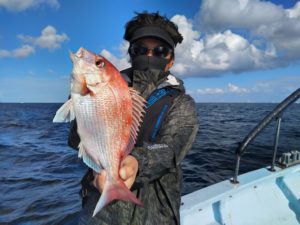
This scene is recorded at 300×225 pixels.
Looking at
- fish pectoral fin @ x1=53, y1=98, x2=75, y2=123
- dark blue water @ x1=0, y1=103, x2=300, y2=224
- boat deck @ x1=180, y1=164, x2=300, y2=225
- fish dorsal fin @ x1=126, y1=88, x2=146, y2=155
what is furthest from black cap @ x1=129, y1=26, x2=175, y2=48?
dark blue water @ x1=0, y1=103, x2=300, y2=224

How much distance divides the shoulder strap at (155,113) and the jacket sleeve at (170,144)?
1.5 inches

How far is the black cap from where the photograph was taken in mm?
2508

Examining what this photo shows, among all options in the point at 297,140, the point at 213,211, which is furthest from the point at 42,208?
the point at 297,140

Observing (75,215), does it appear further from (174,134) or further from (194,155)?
(194,155)

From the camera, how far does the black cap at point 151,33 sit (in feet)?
8.23

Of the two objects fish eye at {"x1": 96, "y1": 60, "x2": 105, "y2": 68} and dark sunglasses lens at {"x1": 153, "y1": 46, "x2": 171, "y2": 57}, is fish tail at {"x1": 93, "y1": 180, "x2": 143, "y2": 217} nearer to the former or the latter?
fish eye at {"x1": 96, "y1": 60, "x2": 105, "y2": 68}

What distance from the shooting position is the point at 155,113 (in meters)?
2.32

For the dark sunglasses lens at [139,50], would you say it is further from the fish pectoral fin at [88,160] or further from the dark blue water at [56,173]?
the dark blue water at [56,173]

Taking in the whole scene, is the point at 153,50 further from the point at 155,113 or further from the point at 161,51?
the point at 155,113

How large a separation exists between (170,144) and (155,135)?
196mm

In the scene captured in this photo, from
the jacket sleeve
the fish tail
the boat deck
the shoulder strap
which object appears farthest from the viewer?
the boat deck

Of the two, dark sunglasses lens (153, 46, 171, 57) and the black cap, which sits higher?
the black cap

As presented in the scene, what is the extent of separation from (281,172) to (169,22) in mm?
3130

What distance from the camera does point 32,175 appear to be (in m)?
10.7
